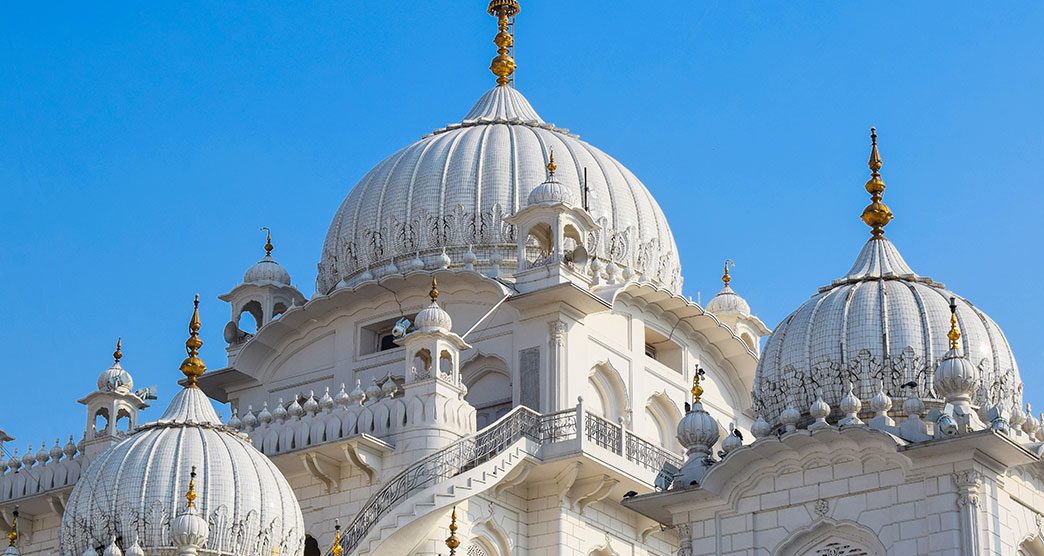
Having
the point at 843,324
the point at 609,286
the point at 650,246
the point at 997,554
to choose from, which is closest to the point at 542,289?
the point at 609,286

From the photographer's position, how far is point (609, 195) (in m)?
43.9

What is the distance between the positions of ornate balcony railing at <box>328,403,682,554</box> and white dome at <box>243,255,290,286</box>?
29.3 feet

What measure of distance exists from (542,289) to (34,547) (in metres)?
10.2

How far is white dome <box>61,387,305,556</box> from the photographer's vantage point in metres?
31.6

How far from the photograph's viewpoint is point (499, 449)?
122ft

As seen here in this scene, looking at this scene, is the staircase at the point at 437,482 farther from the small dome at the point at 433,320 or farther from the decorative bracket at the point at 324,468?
the small dome at the point at 433,320

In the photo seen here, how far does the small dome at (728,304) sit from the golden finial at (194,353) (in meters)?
12.7

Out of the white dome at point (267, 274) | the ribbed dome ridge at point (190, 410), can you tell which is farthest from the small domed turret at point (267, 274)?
the ribbed dome ridge at point (190, 410)

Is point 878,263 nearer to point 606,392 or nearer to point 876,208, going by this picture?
point 876,208

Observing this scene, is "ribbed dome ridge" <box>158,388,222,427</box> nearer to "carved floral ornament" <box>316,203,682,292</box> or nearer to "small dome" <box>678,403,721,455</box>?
"small dome" <box>678,403,721,455</box>

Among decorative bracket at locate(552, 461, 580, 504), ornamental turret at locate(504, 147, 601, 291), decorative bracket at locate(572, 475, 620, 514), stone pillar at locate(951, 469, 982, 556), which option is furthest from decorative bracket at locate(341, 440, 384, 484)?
stone pillar at locate(951, 469, 982, 556)

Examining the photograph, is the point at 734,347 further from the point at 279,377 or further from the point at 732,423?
the point at 279,377

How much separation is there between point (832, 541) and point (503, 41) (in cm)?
2086

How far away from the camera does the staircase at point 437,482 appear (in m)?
35.1
